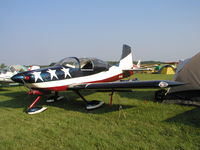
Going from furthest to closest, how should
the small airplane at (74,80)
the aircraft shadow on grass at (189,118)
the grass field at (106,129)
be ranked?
1. the small airplane at (74,80)
2. the aircraft shadow on grass at (189,118)
3. the grass field at (106,129)

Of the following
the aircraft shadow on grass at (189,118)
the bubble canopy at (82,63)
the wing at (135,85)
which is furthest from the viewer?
the bubble canopy at (82,63)

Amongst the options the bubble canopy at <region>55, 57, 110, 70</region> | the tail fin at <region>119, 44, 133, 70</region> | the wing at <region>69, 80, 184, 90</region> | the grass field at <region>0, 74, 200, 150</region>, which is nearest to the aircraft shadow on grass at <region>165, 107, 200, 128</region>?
the grass field at <region>0, 74, 200, 150</region>

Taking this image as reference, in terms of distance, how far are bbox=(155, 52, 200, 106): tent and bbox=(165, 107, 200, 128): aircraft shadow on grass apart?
69 centimetres

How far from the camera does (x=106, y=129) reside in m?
3.69

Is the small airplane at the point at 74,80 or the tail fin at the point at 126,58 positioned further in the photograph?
the tail fin at the point at 126,58

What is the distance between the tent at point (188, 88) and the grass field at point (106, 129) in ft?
1.16

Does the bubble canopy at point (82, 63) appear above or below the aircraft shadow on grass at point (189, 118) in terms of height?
above

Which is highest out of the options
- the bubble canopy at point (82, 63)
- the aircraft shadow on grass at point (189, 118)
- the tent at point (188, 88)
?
the bubble canopy at point (82, 63)

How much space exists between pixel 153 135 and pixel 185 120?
4.25ft

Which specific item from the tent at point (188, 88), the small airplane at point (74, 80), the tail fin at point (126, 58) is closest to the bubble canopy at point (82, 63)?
the small airplane at point (74, 80)

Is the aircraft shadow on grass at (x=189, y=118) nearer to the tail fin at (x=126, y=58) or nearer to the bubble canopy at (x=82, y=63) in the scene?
the bubble canopy at (x=82, y=63)

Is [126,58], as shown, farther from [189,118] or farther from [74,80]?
[189,118]

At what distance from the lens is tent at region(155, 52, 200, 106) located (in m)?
5.16

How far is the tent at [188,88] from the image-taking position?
16.9 ft
